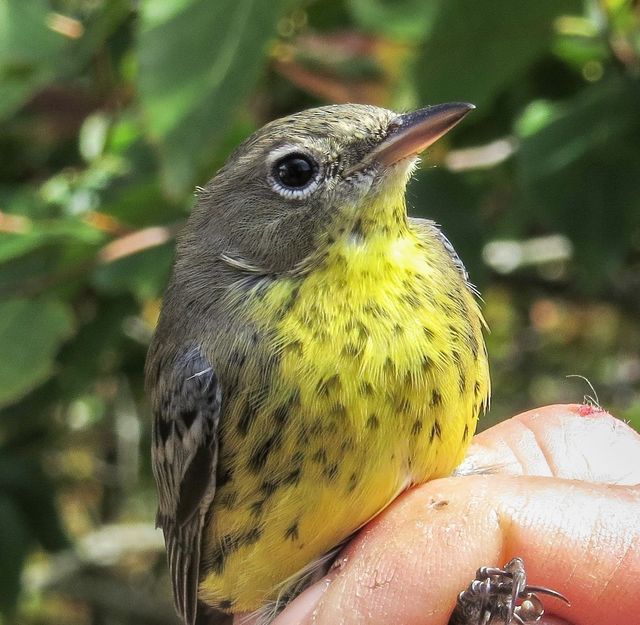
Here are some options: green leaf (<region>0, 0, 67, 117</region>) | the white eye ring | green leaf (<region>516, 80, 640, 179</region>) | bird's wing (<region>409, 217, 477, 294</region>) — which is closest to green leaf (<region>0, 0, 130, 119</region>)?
green leaf (<region>0, 0, 67, 117</region>)

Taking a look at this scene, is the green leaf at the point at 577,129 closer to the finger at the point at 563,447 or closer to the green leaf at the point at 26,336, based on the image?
the finger at the point at 563,447

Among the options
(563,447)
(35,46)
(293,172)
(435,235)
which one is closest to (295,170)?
(293,172)

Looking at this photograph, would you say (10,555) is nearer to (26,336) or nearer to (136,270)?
(26,336)

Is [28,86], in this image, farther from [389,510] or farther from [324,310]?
[389,510]

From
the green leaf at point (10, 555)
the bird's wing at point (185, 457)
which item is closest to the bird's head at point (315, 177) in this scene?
the bird's wing at point (185, 457)

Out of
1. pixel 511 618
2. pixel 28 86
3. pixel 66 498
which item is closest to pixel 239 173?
pixel 28 86

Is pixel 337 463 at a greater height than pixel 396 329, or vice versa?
pixel 396 329
